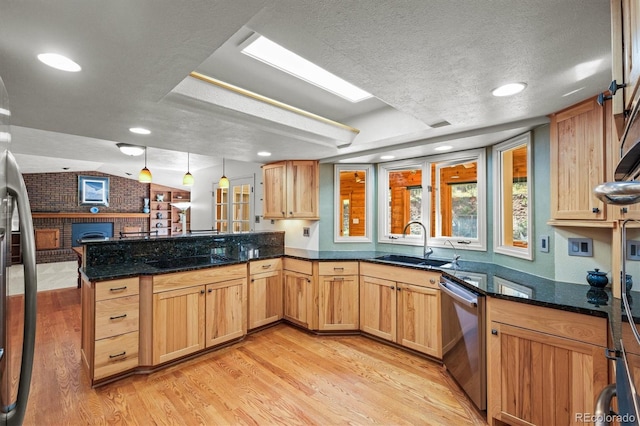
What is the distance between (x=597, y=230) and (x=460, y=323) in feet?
3.68

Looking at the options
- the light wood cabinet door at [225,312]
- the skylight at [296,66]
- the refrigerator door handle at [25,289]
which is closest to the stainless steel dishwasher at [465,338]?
the skylight at [296,66]

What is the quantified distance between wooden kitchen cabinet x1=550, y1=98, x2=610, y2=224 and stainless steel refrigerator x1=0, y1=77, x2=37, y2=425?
2.76m

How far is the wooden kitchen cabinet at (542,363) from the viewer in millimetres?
1505

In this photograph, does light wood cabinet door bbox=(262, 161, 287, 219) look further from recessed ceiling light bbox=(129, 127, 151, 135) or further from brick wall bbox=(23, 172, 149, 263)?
brick wall bbox=(23, 172, 149, 263)

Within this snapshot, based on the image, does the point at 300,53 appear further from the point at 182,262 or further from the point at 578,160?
Answer: the point at 182,262

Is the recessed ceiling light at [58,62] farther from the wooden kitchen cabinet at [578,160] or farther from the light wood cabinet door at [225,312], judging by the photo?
the wooden kitchen cabinet at [578,160]

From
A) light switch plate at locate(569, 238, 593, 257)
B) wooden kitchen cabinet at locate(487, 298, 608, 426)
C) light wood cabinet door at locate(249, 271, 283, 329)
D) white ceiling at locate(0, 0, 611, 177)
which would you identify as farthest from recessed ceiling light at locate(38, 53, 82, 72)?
light switch plate at locate(569, 238, 593, 257)

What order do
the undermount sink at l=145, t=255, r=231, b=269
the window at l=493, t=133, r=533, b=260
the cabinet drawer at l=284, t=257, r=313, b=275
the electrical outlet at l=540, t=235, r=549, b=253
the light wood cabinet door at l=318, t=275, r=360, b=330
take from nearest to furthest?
the electrical outlet at l=540, t=235, r=549, b=253 → the window at l=493, t=133, r=533, b=260 → the undermount sink at l=145, t=255, r=231, b=269 → the light wood cabinet door at l=318, t=275, r=360, b=330 → the cabinet drawer at l=284, t=257, r=313, b=275

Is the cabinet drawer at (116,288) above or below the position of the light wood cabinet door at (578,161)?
below

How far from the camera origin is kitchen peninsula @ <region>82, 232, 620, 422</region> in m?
1.60

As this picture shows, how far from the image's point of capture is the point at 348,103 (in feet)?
8.75

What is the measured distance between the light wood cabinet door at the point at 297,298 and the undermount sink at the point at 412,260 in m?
0.92

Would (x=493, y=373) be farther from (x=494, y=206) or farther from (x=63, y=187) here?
(x=63, y=187)

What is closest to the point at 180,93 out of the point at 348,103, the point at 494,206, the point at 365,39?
the point at 365,39
